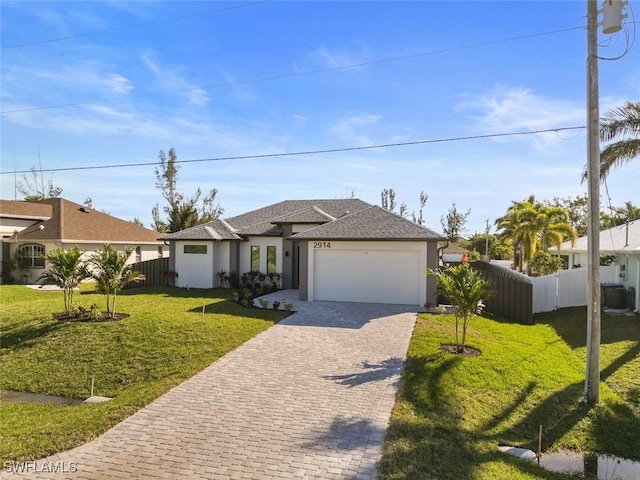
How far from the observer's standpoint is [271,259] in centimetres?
2262

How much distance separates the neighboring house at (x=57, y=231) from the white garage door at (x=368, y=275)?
15729 mm

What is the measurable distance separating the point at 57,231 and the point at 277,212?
1365 cm

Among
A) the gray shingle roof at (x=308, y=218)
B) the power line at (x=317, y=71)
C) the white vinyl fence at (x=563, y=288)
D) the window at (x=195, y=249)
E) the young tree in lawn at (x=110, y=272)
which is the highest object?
the power line at (x=317, y=71)

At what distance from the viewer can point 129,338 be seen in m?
11.8

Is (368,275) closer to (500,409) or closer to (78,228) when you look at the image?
(500,409)

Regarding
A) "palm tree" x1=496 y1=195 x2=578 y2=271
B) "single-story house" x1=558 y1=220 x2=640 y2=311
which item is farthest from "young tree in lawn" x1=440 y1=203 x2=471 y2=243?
"single-story house" x1=558 y1=220 x2=640 y2=311

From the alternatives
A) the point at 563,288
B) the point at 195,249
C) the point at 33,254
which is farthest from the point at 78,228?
the point at 563,288

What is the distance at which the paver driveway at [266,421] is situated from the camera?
550 cm

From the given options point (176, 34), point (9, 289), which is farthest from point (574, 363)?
point (9, 289)

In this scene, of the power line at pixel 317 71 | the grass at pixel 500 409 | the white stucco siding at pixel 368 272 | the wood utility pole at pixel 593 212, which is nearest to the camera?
the grass at pixel 500 409

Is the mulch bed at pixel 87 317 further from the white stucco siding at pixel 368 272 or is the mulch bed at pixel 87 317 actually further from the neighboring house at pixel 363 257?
the white stucco siding at pixel 368 272

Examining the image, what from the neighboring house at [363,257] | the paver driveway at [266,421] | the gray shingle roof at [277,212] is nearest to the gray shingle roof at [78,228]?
the gray shingle roof at [277,212]

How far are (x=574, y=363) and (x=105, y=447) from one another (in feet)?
35.1

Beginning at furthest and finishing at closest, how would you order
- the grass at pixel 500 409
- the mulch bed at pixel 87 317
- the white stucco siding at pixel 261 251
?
the white stucco siding at pixel 261 251, the mulch bed at pixel 87 317, the grass at pixel 500 409
